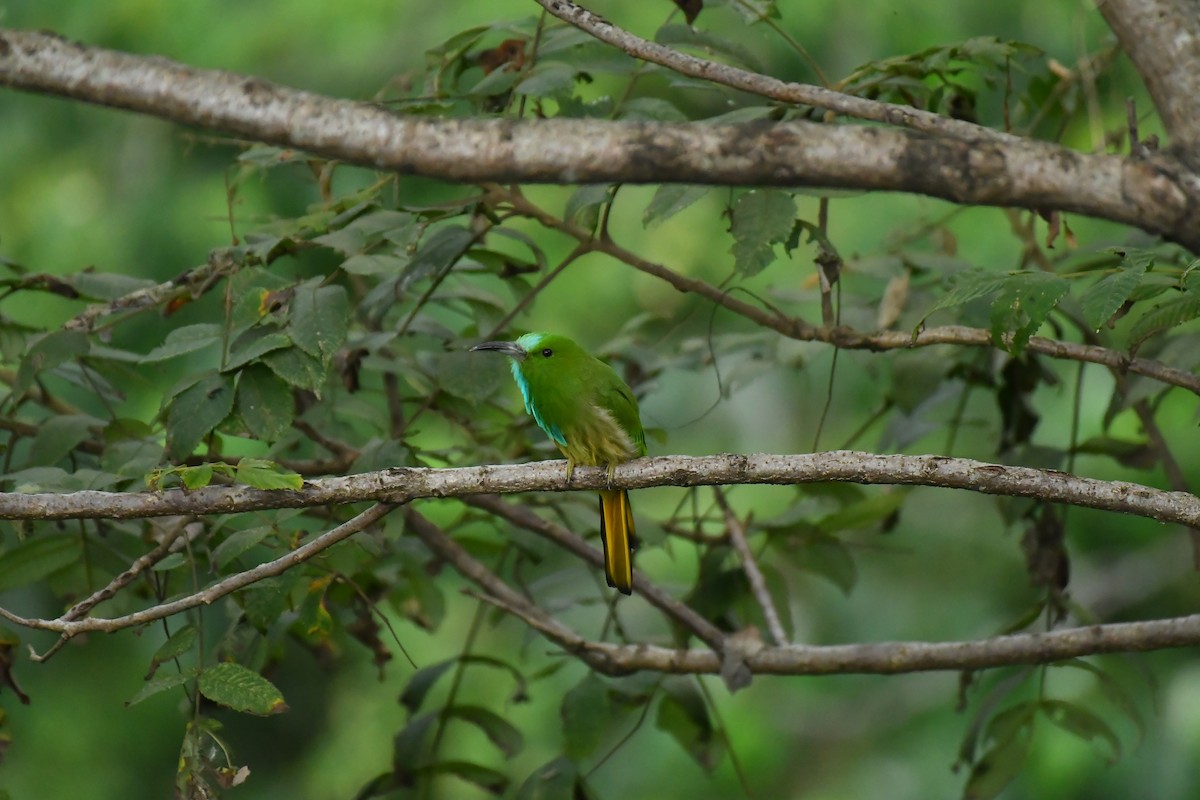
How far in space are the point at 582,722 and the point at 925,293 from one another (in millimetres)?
1335

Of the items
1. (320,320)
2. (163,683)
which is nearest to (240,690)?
(163,683)

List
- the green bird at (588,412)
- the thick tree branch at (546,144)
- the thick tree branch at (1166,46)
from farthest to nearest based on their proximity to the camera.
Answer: the green bird at (588,412), the thick tree branch at (1166,46), the thick tree branch at (546,144)

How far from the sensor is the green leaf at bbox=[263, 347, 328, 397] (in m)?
2.15

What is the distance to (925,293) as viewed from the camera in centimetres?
326

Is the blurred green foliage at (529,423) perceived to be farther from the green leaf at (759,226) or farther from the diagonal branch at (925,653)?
the diagonal branch at (925,653)

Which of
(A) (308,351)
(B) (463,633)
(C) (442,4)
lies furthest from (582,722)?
(C) (442,4)

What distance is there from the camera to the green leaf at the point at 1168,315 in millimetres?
1903

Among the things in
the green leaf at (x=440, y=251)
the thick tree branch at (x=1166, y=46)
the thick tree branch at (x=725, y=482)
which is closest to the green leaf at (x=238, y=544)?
the thick tree branch at (x=725, y=482)

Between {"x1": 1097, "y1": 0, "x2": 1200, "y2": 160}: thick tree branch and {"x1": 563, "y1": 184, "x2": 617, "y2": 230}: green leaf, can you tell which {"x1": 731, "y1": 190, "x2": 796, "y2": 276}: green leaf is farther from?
{"x1": 1097, "y1": 0, "x2": 1200, "y2": 160}: thick tree branch

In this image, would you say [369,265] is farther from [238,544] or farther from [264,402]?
[238,544]

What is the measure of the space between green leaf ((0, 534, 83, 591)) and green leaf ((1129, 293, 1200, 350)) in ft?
6.36

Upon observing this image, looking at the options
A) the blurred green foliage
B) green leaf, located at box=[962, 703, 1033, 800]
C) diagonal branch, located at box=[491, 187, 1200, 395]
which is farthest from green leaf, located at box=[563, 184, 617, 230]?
green leaf, located at box=[962, 703, 1033, 800]

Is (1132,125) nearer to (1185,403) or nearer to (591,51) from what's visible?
(591,51)

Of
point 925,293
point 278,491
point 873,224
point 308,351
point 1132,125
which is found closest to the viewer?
point 1132,125
